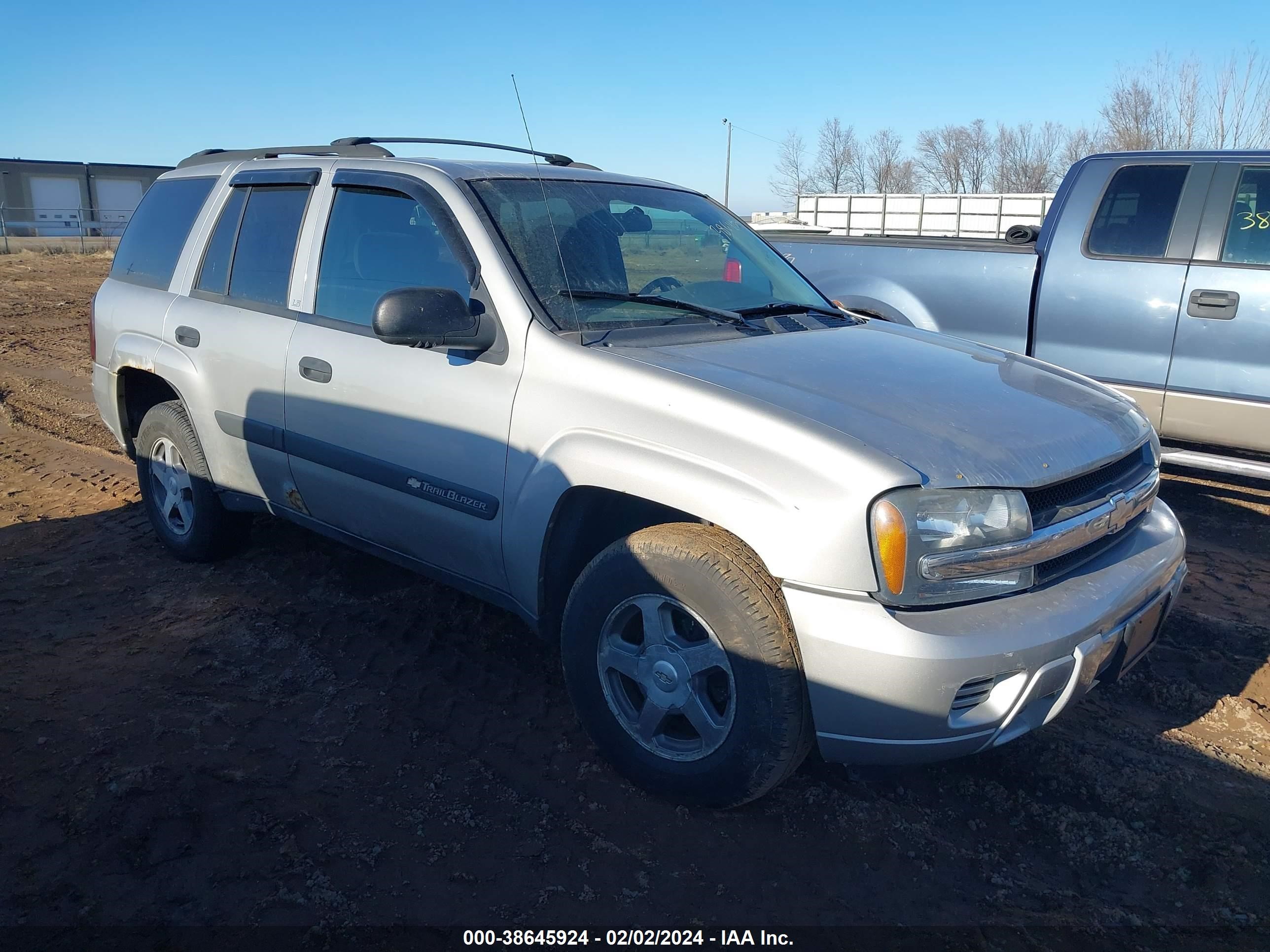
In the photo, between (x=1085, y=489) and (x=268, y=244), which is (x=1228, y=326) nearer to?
(x=1085, y=489)

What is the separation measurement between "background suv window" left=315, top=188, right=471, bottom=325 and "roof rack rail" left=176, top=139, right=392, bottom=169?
209mm

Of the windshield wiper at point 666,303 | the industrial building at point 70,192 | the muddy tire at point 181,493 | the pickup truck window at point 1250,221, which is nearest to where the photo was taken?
the windshield wiper at point 666,303

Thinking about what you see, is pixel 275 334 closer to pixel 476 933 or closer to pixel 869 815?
pixel 476 933

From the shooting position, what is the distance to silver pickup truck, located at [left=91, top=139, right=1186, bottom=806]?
2.50 m

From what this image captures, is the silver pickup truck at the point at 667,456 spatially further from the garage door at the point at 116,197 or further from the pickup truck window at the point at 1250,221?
the garage door at the point at 116,197

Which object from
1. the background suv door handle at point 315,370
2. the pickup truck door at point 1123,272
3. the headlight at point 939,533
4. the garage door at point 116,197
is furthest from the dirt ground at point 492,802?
the garage door at point 116,197

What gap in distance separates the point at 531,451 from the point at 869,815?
153cm

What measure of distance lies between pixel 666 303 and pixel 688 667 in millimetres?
1351

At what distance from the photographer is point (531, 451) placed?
10.2ft

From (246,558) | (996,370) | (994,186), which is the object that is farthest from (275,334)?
(994,186)

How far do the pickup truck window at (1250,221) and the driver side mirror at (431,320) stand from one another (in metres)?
→ 4.29

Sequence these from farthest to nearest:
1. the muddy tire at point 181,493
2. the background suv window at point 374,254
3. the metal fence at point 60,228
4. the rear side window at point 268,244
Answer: the metal fence at point 60,228 < the muddy tire at point 181,493 < the rear side window at point 268,244 < the background suv window at point 374,254

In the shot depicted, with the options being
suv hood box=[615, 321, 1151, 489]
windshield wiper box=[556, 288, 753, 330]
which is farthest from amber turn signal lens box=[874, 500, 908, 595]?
windshield wiper box=[556, 288, 753, 330]

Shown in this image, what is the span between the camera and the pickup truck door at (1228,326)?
16.8ft
